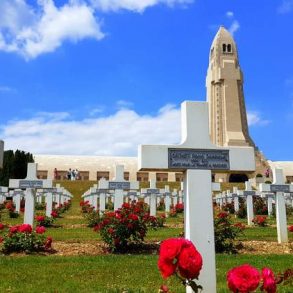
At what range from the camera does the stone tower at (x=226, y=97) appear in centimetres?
5825

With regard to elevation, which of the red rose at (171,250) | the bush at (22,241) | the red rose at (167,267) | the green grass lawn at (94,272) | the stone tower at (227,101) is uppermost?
the stone tower at (227,101)

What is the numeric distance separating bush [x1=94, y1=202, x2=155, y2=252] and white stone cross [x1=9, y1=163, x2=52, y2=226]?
3.45m

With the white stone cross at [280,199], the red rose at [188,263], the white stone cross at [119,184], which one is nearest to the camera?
the red rose at [188,263]

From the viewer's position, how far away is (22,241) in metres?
9.68

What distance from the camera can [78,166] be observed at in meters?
74.2

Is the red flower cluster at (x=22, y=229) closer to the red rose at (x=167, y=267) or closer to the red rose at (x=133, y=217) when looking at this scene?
the red rose at (x=133, y=217)

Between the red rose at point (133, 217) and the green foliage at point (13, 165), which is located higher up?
the green foliage at point (13, 165)

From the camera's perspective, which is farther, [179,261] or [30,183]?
[30,183]

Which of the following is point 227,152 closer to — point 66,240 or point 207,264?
point 207,264

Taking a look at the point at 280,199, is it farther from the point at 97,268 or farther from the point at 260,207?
the point at 260,207

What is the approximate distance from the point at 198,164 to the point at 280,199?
7715 mm

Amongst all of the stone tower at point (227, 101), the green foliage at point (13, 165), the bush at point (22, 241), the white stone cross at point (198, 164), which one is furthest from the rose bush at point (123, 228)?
the stone tower at point (227, 101)

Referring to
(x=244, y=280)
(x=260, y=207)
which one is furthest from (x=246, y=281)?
(x=260, y=207)

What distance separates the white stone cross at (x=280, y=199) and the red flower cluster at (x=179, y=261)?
9484 mm
